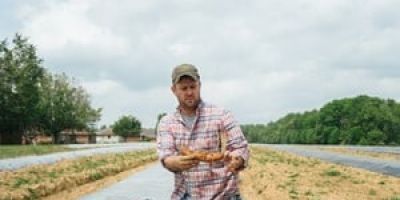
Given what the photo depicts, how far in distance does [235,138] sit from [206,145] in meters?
0.14

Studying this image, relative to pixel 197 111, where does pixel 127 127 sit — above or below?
above

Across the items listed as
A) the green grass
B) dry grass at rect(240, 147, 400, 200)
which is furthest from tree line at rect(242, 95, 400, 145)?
dry grass at rect(240, 147, 400, 200)

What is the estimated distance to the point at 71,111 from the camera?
73.1 meters

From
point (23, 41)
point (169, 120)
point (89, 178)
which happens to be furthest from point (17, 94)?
point (169, 120)

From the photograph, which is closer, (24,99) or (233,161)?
(233,161)

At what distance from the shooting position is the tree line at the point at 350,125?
80.4 metres

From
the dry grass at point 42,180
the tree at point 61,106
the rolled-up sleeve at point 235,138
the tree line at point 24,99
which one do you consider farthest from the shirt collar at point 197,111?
the tree at point 61,106

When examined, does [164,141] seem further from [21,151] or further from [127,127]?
[127,127]

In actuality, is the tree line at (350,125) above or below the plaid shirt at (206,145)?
above

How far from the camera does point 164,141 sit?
310 centimetres

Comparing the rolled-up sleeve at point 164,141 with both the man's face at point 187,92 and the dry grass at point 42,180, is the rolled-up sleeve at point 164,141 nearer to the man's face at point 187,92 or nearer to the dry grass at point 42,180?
the man's face at point 187,92

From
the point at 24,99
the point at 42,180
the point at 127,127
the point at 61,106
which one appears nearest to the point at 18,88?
the point at 24,99

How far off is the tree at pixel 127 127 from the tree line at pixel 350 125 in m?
25.7

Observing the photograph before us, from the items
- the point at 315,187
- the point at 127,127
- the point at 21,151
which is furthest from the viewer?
the point at 127,127
